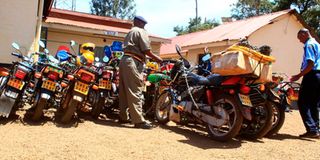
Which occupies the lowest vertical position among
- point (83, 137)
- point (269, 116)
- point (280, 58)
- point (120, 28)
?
point (83, 137)

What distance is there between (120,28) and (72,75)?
12330 mm

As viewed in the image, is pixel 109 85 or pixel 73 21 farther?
pixel 73 21

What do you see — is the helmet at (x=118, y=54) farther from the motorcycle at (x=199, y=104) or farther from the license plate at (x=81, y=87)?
the license plate at (x=81, y=87)

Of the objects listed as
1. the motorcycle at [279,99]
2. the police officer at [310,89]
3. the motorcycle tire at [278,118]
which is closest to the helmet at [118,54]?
the motorcycle at [279,99]

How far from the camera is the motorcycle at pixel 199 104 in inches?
207

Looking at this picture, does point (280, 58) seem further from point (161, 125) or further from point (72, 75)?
point (72, 75)

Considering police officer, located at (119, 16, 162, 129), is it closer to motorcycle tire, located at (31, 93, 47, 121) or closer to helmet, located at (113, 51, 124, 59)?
helmet, located at (113, 51, 124, 59)

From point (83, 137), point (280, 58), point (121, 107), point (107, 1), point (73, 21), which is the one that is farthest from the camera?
point (107, 1)

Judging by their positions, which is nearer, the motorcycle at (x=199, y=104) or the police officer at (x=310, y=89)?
the motorcycle at (x=199, y=104)

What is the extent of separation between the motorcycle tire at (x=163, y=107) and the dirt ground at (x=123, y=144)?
0.45 metres

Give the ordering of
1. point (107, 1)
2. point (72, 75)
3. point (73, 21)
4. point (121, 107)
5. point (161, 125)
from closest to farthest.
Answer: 1. point (72, 75)
2. point (121, 107)
3. point (161, 125)
4. point (73, 21)
5. point (107, 1)

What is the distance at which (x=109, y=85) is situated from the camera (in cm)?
652

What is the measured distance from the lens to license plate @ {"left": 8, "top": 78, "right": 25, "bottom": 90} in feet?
17.4

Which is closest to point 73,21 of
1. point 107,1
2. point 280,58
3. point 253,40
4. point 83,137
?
point 253,40
